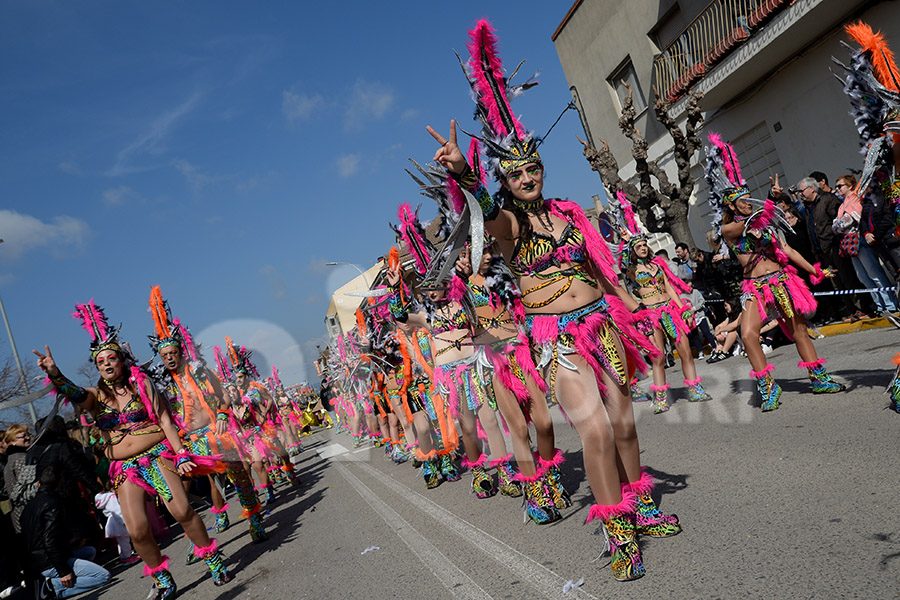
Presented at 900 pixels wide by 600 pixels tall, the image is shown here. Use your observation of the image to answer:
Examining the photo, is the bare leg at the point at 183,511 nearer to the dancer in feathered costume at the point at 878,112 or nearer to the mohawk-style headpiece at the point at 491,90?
the mohawk-style headpiece at the point at 491,90

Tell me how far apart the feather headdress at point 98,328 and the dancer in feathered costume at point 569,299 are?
392cm

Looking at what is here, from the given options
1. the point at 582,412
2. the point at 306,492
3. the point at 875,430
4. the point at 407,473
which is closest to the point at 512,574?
the point at 582,412

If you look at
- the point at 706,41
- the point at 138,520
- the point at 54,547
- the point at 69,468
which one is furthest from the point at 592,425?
the point at 706,41

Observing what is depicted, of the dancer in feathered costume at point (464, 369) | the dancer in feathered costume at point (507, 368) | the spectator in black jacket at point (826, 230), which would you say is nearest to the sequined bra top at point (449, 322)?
the dancer in feathered costume at point (464, 369)

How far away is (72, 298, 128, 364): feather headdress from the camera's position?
5.56 meters

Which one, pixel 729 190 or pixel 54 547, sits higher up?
pixel 729 190

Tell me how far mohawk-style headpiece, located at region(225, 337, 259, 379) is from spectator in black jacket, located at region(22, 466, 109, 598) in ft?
14.1

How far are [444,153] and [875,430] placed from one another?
3.44 metres

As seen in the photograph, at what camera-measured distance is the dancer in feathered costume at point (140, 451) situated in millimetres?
5070

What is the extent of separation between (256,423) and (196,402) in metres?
2.64

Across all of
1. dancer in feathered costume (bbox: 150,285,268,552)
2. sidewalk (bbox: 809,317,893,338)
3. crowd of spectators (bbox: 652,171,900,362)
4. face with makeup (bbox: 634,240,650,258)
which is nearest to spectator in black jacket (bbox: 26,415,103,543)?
dancer in feathered costume (bbox: 150,285,268,552)

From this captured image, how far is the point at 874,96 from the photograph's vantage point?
4.49 m

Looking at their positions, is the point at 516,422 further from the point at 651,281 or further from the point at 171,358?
the point at 171,358

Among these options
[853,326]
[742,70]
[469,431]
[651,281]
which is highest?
[742,70]
